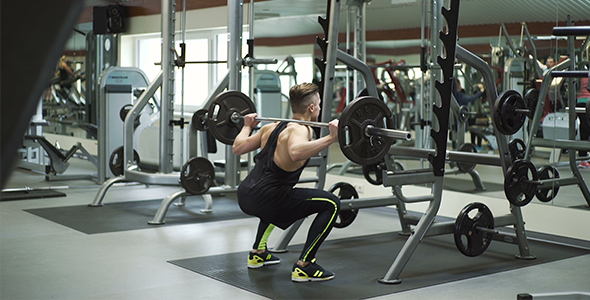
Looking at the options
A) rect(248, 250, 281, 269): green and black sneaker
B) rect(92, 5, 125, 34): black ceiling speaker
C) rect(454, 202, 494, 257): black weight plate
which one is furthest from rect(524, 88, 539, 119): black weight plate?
rect(92, 5, 125, 34): black ceiling speaker

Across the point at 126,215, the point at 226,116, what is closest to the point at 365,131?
the point at 226,116

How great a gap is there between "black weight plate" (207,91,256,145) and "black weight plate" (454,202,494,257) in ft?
5.80

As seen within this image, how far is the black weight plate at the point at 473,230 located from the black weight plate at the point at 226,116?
5.80ft

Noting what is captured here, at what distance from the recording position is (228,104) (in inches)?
182

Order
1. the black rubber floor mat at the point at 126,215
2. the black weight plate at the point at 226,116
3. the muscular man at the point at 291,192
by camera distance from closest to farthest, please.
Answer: the muscular man at the point at 291,192 → the black weight plate at the point at 226,116 → the black rubber floor mat at the point at 126,215

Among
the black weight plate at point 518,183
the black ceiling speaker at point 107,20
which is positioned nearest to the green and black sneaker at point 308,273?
the black weight plate at point 518,183

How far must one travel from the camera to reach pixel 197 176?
Answer: 17.2ft

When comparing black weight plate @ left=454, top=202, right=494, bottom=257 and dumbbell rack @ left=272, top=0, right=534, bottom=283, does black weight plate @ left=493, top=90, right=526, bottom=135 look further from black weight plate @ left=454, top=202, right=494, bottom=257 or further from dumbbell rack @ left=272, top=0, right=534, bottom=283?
black weight plate @ left=454, top=202, right=494, bottom=257

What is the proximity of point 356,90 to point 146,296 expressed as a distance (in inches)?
149

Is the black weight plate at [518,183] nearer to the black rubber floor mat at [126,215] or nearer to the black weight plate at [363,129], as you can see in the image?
the black weight plate at [363,129]

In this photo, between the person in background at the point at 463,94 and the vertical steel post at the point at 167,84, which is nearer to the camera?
the person in background at the point at 463,94

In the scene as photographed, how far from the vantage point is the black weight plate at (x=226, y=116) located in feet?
15.0

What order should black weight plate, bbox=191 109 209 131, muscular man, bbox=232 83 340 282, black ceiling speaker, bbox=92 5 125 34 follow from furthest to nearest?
1. black ceiling speaker, bbox=92 5 125 34
2. black weight plate, bbox=191 109 209 131
3. muscular man, bbox=232 83 340 282

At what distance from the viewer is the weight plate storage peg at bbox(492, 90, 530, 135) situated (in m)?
3.74
